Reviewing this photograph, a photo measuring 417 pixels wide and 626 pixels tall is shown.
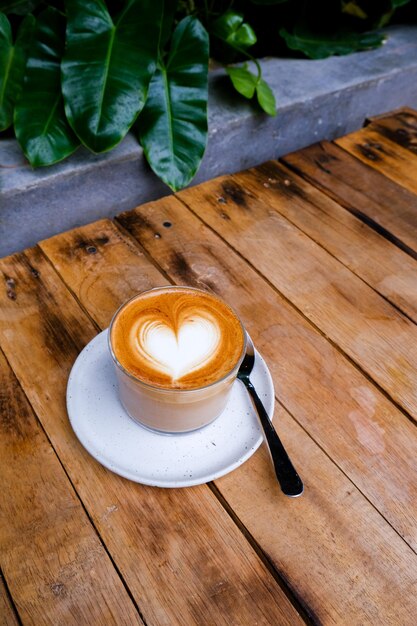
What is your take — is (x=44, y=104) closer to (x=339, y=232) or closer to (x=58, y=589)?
(x=339, y=232)

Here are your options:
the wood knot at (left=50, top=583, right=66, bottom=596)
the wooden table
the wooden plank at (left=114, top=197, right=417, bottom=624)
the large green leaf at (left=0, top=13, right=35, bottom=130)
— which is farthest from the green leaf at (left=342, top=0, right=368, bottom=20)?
the wood knot at (left=50, top=583, right=66, bottom=596)

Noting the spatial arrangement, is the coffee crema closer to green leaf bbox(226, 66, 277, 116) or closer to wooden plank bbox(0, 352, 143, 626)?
wooden plank bbox(0, 352, 143, 626)

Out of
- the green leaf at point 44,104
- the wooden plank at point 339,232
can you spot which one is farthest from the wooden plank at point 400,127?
the green leaf at point 44,104

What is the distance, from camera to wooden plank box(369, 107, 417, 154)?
5.04 feet

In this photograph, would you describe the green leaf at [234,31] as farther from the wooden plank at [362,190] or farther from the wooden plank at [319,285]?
the wooden plank at [319,285]

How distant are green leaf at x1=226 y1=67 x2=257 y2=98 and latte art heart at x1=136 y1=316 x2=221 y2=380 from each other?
2.84 ft

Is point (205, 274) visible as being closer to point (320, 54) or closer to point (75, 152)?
point (75, 152)

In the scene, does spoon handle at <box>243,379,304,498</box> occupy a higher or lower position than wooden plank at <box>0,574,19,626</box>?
higher

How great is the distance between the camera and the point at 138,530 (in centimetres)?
73

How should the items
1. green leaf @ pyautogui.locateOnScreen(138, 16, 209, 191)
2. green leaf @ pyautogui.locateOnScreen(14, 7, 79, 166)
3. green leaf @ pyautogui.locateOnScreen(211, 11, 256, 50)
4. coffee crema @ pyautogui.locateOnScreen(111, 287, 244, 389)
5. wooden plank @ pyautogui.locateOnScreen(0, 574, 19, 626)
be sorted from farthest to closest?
green leaf @ pyautogui.locateOnScreen(211, 11, 256, 50) < green leaf @ pyautogui.locateOnScreen(138, 16, 209, 191) < green leaf @ pyautogui.locateOnScreen(14, 7, 79, 166) < coffee crema @ pyautogui.locateOnScreen(111, 287, 244, 389) < wooden plank @ pyautogui.locateOnScreen(0, 574, 19, 626)

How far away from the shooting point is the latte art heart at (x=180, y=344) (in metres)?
0.77

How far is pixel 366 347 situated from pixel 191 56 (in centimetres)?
89

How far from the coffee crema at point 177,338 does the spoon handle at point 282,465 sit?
0.12m

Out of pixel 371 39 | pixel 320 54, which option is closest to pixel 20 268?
pixel 320 54
